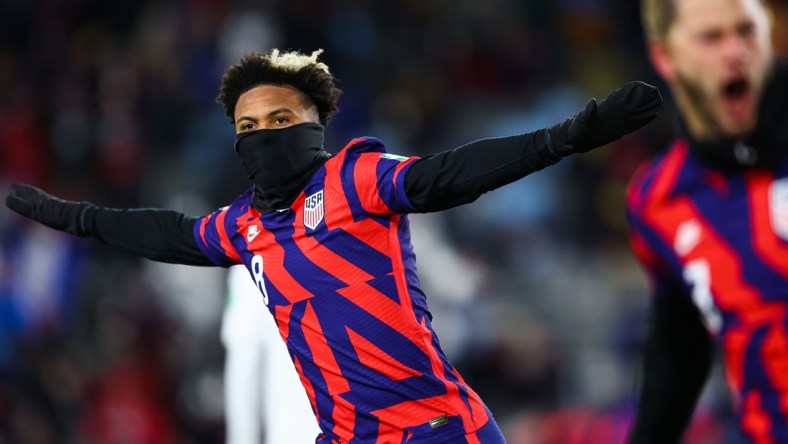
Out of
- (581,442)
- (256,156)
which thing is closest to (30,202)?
(256,156)

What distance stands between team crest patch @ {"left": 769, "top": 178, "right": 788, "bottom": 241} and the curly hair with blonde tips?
2.15 m

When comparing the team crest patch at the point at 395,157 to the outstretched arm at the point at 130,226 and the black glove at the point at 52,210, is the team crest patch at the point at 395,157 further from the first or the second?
the black glove at the point at 52,210

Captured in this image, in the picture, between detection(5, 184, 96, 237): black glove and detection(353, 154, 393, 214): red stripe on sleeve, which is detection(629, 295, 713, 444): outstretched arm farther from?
detection(5, 184, 96, 237): black glove

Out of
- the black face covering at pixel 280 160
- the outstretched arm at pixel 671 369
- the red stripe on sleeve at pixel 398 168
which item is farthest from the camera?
the black face covering at pixel 280 160

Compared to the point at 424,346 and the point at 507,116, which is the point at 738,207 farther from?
the point at 507,116

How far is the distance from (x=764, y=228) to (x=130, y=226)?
267 centimetres

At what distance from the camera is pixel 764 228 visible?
2.54m

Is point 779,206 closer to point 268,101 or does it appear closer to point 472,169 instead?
point 472,169

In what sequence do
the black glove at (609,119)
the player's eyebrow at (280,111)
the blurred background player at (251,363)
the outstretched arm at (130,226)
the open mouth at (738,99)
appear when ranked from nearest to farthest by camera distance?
the open mouth at (738,99) < the black glove at (609,119) < the player's eyebrow at (280,111) < the outstretched arm at (130,226) < the blurred background player at (251,363)

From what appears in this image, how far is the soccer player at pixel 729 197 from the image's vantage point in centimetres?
246

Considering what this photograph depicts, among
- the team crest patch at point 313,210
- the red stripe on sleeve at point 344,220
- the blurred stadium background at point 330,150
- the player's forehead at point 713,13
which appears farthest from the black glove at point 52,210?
the blurred stadium background at point 330,150

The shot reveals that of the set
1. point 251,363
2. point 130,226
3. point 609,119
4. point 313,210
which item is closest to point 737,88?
point 609,119

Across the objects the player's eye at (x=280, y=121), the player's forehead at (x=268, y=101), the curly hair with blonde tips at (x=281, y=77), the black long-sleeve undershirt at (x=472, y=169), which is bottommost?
the black long-sleeve undershirt at (x=472, y=169)

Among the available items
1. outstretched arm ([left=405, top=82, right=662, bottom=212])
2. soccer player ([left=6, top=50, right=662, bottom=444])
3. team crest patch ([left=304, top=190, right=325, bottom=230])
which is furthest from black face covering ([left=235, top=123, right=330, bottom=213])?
outstretched arm ([left=405, top=82, right=662, bottom=212])
